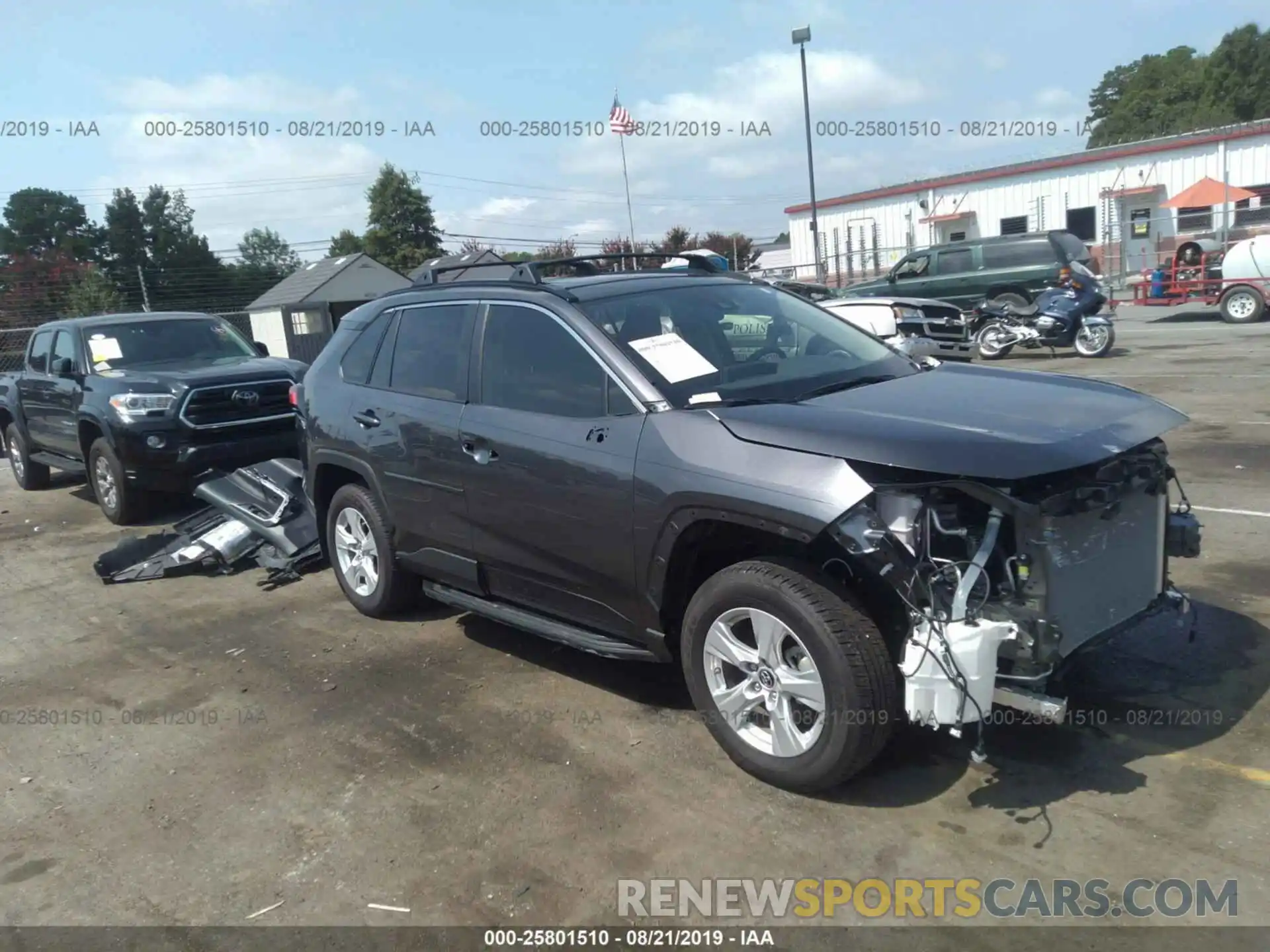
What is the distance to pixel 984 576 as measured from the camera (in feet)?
11.3

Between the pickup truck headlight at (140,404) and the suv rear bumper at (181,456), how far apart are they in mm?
171

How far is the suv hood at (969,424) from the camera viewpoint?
3379 mm

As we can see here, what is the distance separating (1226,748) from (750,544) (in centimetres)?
197

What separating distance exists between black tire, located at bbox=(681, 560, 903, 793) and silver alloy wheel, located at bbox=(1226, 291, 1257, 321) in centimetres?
2036

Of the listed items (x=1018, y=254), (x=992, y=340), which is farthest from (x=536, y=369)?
(x=1018, y=254)

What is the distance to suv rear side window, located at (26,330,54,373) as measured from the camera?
35.2 ft

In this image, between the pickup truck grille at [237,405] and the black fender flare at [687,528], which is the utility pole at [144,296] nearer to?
the pickup truck grille at [237,405]

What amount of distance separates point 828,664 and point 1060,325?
14871 millimetres

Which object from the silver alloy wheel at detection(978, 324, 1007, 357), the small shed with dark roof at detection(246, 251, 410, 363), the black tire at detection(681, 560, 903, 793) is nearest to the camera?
the black tire at detection(681, 560, 903, 793)

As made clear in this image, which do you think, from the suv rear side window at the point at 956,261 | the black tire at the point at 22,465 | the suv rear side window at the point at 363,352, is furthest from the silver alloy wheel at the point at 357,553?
the suv rear side window at the point at 956,261

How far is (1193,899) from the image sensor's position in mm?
3062

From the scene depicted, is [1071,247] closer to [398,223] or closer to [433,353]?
[433,353]

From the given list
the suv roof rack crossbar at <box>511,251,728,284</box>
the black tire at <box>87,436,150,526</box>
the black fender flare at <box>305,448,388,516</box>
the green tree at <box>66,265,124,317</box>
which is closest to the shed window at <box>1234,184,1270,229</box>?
the suv roof rack crossbar at <box>511,251,728,284</box>

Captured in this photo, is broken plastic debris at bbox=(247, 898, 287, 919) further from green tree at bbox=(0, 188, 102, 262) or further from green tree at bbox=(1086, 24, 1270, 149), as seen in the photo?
green tree at bbox=(1086, 24, 1270, 149)
